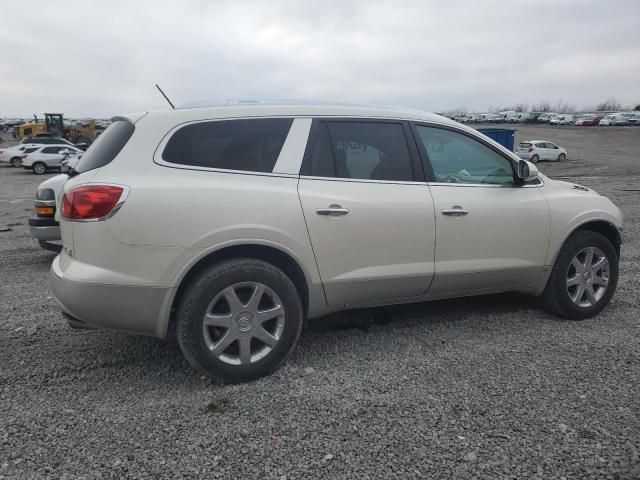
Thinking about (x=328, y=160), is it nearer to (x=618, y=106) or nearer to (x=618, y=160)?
(x=618, y=160)

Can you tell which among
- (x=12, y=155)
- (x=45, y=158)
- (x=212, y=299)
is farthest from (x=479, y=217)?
(x=12, y=155)

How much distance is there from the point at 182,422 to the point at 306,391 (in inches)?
29.8

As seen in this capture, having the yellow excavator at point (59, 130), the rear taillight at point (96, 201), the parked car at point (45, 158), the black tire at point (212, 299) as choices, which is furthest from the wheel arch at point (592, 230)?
the yellow excavator at point (59, 130)

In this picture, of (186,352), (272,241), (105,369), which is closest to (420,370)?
(272,241)

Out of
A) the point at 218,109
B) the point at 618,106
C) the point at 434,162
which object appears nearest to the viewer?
the point at 218,109

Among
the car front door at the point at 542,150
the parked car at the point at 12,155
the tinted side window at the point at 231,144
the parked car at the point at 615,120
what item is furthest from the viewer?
the parked car at the point at 615,120

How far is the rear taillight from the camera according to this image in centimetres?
289

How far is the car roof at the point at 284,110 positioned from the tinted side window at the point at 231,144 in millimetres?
61

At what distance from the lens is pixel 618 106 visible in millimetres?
121125

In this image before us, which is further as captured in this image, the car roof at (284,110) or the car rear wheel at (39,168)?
the car rear wheel at (39,168)

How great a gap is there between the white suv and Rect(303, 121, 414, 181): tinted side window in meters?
0.01

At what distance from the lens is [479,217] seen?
3.80m

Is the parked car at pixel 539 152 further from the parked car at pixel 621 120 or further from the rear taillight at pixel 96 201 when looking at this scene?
the parked car at pixel 621 120

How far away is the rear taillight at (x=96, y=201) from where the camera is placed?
114 inches
